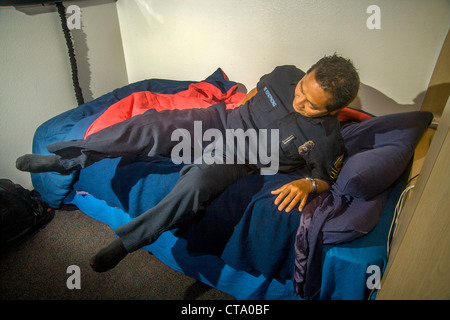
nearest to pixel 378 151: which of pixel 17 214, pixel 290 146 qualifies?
pixel 290 146

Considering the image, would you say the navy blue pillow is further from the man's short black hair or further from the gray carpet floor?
the gray carpet floor

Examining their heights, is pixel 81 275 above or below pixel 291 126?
below

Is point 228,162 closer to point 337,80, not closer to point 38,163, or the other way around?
point 337,80

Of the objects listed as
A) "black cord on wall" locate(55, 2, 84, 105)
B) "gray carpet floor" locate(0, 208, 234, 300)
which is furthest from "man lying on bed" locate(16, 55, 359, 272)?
"black cord on wall" locate(55, 2, 84, 105)

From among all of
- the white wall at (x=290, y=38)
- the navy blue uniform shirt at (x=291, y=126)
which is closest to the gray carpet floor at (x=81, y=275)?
the navy blue uniform shirt at (x=291, y=126)

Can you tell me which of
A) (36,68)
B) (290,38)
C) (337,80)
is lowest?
(36,68)

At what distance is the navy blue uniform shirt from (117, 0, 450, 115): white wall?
15.7 inches

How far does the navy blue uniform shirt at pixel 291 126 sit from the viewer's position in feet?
3.91

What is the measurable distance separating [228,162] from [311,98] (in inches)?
17.2

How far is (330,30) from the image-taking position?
1.62 m

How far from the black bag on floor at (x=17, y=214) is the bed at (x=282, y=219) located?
0.21 m

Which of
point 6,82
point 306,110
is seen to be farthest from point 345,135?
point 6,82

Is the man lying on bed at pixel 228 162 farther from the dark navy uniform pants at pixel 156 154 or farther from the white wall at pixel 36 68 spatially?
the white wall at pixel 36 68

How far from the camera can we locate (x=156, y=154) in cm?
125
